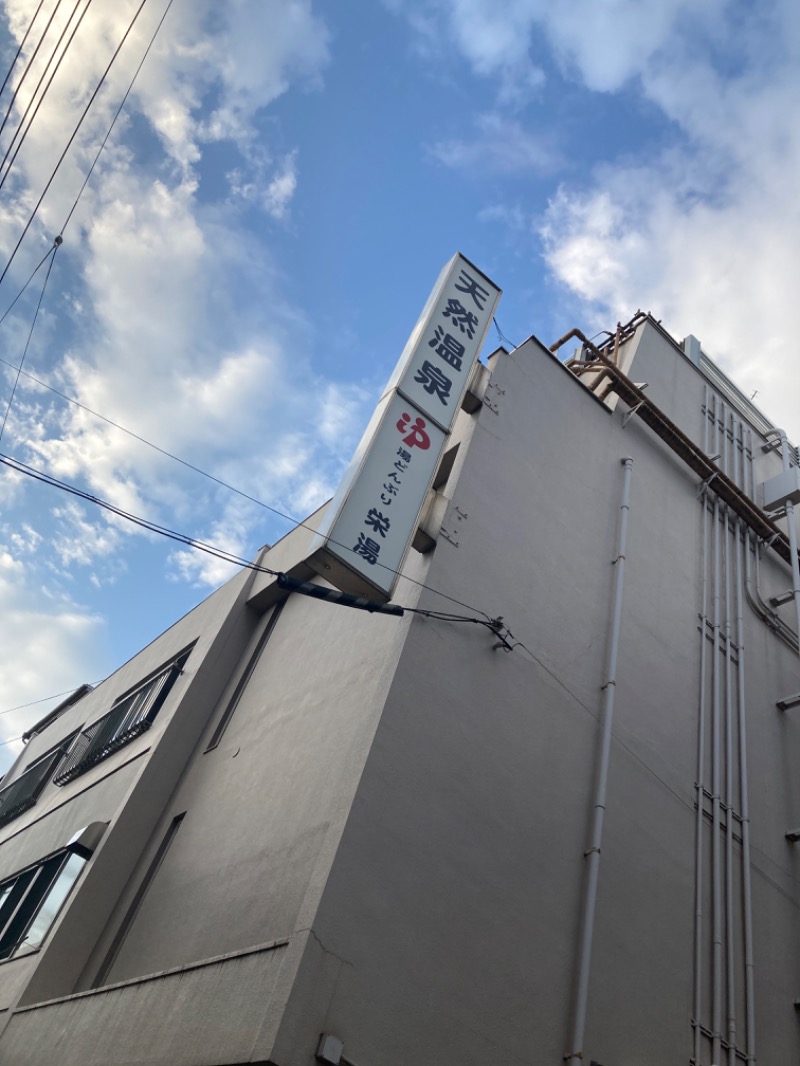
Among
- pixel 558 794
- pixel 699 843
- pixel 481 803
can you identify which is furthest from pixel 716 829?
pixel 481 803

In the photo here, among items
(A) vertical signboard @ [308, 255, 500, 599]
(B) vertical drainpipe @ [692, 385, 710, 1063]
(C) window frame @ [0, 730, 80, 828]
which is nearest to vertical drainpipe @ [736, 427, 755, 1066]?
(B) vertical drainpipe @ [692, 385, 710, 1063]

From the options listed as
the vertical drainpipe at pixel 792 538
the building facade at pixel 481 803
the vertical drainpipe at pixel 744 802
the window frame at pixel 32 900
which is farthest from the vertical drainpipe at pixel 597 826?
the window frame at pixel 32 900

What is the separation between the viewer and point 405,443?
10547 millimetres

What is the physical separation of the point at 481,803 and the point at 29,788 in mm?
14605

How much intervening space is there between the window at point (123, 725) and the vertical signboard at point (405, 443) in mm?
7279

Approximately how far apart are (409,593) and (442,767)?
2.18 meters

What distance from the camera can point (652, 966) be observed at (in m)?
9.35

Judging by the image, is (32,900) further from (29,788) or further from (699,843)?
(699,843)

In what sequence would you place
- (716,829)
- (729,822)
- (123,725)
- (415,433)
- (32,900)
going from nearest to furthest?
(415,433) → (716,829) → (729,822) → (32,900) → (123,725)

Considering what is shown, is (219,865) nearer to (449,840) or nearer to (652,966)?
→ (449,840)

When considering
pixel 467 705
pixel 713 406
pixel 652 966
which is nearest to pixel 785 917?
pixel 652 966

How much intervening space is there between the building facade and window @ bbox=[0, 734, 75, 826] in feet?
8.57

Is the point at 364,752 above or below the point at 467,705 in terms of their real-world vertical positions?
below

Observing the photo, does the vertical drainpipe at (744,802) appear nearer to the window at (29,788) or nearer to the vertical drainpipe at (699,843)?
the vertical drainpipe at (699,843)
